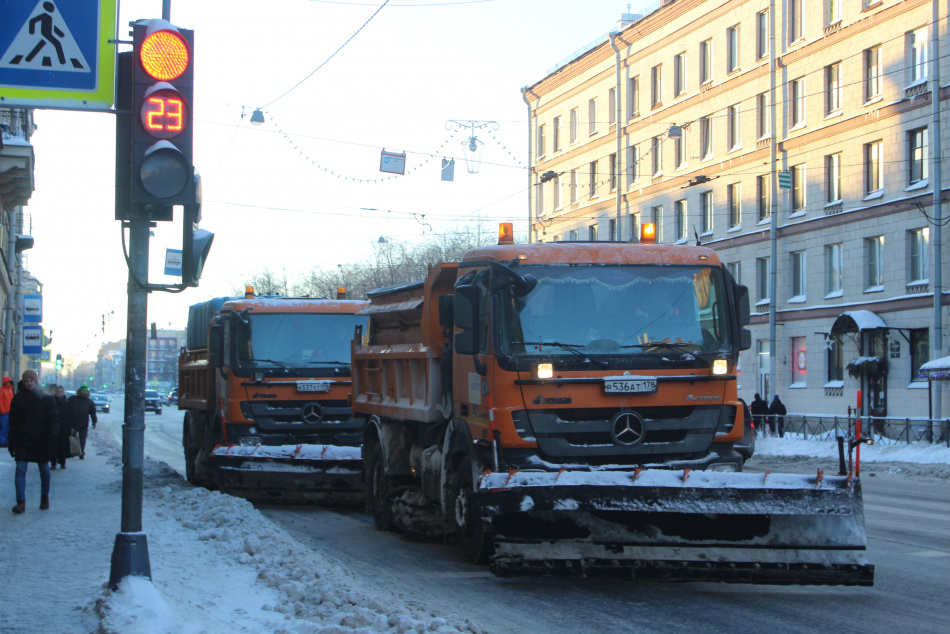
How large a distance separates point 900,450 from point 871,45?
15673 mm

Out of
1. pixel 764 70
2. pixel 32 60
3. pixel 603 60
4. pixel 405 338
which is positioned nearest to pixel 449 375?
pixel 405 338

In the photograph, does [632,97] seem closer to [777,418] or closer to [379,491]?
[777,418]

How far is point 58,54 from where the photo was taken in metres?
7.26

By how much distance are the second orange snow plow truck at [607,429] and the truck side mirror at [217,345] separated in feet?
18.5

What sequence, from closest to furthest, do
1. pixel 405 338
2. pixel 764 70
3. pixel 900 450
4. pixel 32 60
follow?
pixel 32 60 → pixel 405 338 → pixel 900 450 → pixel 764 70

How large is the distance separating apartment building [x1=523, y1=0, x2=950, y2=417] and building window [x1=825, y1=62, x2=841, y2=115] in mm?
50

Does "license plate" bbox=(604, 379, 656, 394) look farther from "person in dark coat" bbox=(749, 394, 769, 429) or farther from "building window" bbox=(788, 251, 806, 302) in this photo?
"building window" bbox=(788, 251, 806, 302)

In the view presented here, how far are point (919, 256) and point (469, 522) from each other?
2955 cm

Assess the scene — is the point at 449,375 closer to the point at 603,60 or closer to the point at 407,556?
the point at 407,556

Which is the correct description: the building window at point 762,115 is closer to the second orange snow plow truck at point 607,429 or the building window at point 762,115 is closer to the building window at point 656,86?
the building window at point 656,86

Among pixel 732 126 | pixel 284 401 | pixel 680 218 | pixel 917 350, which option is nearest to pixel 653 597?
pixel 284 401

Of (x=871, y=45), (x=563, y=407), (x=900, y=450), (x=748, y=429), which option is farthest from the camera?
(x=871, y=45)

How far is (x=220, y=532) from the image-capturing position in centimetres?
1040

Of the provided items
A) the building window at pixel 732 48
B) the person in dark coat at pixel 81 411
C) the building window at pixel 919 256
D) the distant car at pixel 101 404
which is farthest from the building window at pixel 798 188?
the distant car at pixel 101 404
